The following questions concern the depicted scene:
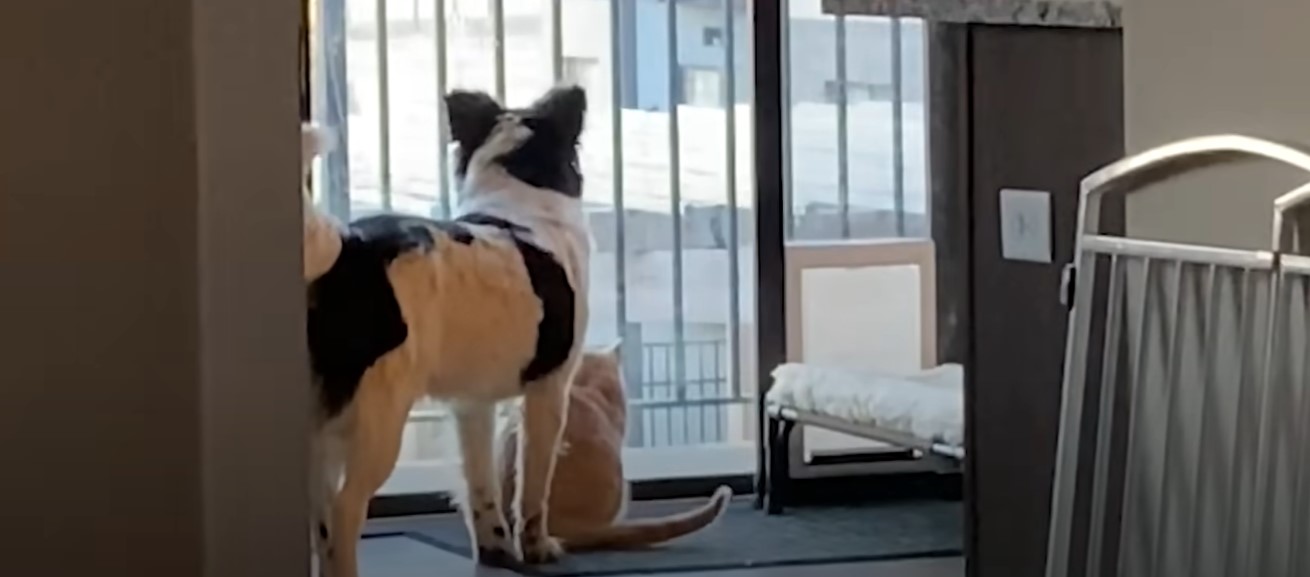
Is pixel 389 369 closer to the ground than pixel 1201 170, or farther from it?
closer to the ground

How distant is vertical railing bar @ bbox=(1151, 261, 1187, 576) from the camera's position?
2271 millimetres

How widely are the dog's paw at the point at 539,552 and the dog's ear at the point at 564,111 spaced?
0.88 metres

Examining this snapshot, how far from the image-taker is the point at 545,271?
409cm

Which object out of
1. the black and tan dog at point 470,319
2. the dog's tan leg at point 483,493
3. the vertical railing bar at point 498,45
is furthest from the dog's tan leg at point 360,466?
the vertical railing bar at point 498,45

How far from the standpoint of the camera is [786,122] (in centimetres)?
484

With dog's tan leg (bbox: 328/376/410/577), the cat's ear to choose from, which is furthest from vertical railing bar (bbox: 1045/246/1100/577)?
the cat's ear

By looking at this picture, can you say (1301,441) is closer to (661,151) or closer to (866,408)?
(866,408)

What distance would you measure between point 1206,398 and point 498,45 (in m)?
2.81

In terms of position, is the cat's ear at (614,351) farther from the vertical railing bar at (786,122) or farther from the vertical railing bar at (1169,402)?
the vertical railing bar at (1169,402)

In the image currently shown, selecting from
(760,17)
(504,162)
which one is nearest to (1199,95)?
(504,162)

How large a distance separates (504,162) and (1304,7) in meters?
2.39

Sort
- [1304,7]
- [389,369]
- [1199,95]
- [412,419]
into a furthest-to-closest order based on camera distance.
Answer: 1. [412,419]
2. [389,369]
3. [1199,95]
4. [1304,7]

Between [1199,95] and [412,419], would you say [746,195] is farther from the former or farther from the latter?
[1199,95]

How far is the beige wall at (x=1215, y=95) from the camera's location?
6.88 ft
